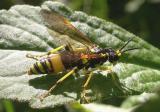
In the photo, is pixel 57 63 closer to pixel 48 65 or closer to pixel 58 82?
pixel 48 65

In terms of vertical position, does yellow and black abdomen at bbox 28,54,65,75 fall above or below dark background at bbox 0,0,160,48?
below

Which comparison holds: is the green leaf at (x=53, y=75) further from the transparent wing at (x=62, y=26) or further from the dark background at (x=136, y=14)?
the dark background at (x=136, y=14)

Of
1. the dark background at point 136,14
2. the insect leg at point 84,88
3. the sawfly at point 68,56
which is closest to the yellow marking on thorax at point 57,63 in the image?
the sawfly at point 68,56

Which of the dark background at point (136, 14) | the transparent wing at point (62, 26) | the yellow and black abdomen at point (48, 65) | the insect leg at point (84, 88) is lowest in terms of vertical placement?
the insect leg at point (84, 88)

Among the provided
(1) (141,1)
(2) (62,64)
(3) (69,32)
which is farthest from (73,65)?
(1) (141,1)

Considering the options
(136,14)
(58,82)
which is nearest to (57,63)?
(58,82)

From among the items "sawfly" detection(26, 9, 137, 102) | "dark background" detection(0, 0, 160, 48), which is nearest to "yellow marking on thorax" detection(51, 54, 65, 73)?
"sawfly" detection(26, 9, 137, 102)

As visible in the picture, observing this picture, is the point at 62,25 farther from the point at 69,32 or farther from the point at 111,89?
the point at 111,89

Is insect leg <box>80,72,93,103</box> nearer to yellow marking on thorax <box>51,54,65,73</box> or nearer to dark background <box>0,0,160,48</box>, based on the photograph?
yellow marking on thorax <box>51,54,65,73</box>
